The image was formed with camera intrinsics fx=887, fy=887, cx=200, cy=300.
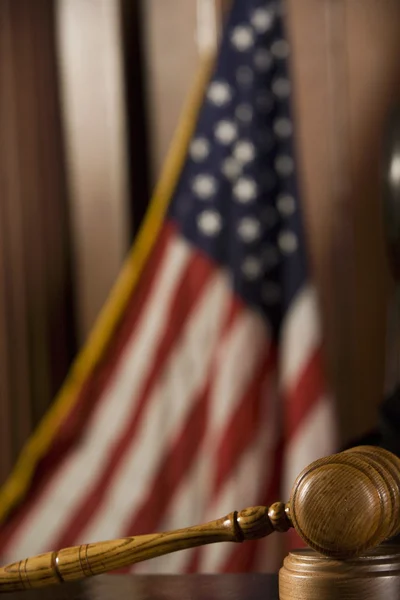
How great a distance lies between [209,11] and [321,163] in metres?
0.44

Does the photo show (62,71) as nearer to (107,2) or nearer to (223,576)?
(107,2)

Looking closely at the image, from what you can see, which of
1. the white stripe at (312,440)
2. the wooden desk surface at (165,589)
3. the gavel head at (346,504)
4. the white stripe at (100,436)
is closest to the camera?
the gavel head at (346,504)

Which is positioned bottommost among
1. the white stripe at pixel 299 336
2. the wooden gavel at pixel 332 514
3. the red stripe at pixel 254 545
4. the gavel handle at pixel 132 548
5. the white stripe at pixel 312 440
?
the red stripe at pixel 254 545

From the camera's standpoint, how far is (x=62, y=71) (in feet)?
6.86

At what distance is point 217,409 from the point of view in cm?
182

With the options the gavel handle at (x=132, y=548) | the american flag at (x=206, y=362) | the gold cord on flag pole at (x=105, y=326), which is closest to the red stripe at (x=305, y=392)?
the american flag at (x=206, y=362)

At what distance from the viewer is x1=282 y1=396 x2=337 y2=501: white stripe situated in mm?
1743

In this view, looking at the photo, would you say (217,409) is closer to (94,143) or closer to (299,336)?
(299,336)

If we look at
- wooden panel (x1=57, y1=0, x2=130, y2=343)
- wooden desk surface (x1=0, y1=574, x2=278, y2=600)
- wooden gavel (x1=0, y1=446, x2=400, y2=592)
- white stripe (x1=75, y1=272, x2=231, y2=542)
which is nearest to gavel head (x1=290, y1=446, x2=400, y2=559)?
wooden gavel (x1=0, y1=446, x2=400, y2=592)

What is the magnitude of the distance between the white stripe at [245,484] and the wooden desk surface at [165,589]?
935mm

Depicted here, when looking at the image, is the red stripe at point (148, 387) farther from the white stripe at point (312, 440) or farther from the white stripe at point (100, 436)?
the white stripe at point (312, 440)

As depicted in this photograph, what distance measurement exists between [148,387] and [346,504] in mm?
1331

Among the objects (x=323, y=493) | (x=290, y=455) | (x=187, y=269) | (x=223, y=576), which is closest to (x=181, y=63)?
(x=187, y=269)

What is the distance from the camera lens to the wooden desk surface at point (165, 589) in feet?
2.31
